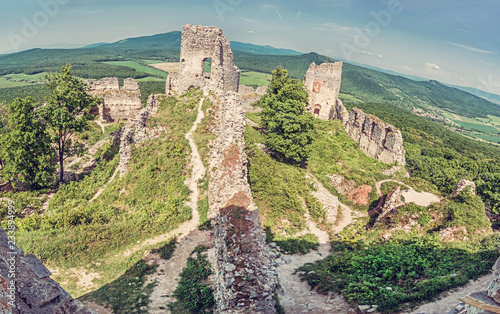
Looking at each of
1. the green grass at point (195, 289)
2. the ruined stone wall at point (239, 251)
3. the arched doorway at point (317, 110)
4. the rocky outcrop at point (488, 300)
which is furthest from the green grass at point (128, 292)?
the arched doorway at point (317, 110)

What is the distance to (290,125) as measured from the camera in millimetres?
21016

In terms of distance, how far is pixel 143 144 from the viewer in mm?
19078

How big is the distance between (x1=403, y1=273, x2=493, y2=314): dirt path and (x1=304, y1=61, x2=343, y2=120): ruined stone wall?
33.6 m

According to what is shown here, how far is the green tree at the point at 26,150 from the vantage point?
725 inches

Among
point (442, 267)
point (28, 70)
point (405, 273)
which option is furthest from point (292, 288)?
point (28, 70)

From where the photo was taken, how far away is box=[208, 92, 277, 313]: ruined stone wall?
7.02m

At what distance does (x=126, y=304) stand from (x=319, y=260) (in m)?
8.36

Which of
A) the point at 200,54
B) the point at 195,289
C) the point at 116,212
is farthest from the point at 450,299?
the point at 200,54

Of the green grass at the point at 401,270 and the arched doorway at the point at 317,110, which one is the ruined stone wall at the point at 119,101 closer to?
the arched doorway at the point at 317,110

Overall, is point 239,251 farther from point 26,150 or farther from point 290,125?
point 26,150

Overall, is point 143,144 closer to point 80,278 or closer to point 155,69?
point 80,278

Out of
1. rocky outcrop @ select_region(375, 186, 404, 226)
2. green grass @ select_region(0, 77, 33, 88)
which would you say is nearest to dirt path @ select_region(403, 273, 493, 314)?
rocky outcrop @ select_region(375, 186, 404, 226)

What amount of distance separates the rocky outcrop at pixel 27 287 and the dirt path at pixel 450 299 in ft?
28.4

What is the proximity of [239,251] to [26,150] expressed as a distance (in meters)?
18.7
